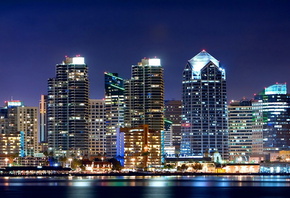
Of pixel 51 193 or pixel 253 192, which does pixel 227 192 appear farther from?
pixel 51 193

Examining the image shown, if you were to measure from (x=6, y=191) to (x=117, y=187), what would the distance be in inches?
1072

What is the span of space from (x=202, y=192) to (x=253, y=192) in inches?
403

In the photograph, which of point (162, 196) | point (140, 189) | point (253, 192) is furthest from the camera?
point (140, 189)

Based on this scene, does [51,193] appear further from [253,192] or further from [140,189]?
[253,192]

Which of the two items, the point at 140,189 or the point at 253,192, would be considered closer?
the point at 253,192

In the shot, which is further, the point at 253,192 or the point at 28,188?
the point at 28,188

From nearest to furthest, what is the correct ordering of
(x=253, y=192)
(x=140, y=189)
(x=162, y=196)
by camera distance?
(x=162, y=196), (x=253, y=192), (x=140, y=189)

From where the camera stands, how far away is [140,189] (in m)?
180

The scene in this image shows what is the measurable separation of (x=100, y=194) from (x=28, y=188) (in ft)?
95.6

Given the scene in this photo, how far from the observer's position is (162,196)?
156875 millimetres

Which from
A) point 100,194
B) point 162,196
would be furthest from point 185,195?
point 100,194

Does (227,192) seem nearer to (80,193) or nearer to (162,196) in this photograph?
(162,196)

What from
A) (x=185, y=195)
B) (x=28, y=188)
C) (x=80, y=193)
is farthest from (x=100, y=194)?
(x=28, y=188)

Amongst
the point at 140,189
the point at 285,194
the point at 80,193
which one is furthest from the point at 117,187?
the point at 285,194
